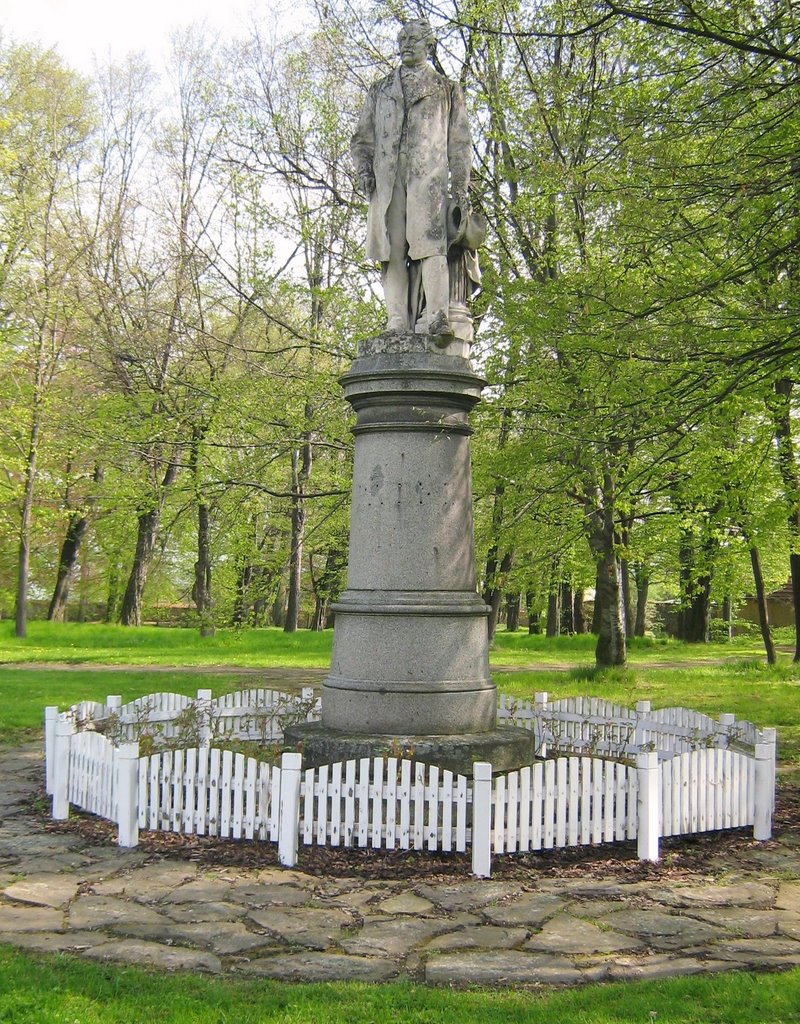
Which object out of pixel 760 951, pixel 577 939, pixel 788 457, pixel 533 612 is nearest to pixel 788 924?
pixel 760 951

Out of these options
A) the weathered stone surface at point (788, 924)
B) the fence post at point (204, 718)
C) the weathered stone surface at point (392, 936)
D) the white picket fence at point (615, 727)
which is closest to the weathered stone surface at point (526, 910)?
the weathered stone surface at point (392, 936)

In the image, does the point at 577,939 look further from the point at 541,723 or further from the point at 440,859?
the point at 541,723

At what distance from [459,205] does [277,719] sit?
5.30 metres

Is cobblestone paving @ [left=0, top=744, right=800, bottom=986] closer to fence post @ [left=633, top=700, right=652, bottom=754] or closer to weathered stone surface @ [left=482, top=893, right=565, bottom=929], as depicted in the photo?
weathered stone surface @ [left=482, top=893, right=565, bottom=929]

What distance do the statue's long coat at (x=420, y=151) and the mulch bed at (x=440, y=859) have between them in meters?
4.73

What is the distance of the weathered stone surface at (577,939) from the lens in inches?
A: 202

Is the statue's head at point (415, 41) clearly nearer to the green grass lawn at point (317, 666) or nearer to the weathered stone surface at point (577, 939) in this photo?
the weathered stone surface at point (577, 939)

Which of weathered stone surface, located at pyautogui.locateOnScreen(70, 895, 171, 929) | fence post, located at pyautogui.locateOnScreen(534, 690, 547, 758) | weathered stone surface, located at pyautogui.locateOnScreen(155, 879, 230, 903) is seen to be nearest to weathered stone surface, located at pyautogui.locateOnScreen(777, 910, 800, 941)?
weathered stone surface, located at pyautogui.locateOnScreen(155, 879, 230, 903)

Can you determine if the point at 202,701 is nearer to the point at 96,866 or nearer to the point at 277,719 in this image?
the point at 277,719

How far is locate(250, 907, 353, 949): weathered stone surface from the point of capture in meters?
5.20

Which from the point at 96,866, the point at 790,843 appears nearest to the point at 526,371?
the point at 790,843

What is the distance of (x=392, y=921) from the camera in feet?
18.1

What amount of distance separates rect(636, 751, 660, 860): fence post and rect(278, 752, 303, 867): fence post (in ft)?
7.52

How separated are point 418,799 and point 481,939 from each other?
147 cm
